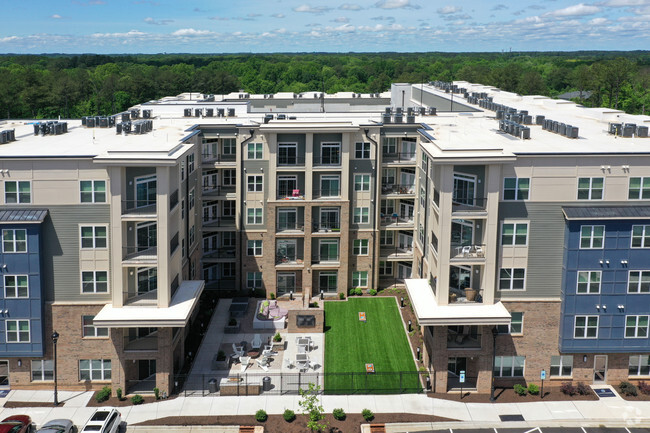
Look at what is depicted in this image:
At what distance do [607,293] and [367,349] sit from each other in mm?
16660

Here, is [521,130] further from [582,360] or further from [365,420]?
[365,420]

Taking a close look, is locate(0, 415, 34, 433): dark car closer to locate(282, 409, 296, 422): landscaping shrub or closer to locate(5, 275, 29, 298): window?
locate(5, 275, 29, 298): window

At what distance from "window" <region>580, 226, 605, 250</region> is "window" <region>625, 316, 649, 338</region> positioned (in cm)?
524

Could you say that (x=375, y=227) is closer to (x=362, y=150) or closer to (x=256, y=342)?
(x=362, y=150)

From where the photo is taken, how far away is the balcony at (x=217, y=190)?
181ft

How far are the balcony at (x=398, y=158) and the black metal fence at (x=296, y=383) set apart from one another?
20.0m

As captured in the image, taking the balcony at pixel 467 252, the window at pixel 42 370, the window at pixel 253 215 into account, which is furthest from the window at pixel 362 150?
the window at pixel 42 370

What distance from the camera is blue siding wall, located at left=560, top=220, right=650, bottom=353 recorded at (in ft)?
132

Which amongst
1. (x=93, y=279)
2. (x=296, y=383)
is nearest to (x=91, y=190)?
(x=93, y=279)

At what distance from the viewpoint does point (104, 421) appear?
3494cm

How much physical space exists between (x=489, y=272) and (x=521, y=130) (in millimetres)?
12547

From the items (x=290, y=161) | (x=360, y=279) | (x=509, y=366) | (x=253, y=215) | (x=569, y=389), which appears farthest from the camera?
(x=360, y=279)

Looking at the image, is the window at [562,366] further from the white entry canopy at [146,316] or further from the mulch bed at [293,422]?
the white entry canopy at [146,316]

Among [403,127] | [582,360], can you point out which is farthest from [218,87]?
[582,360]
